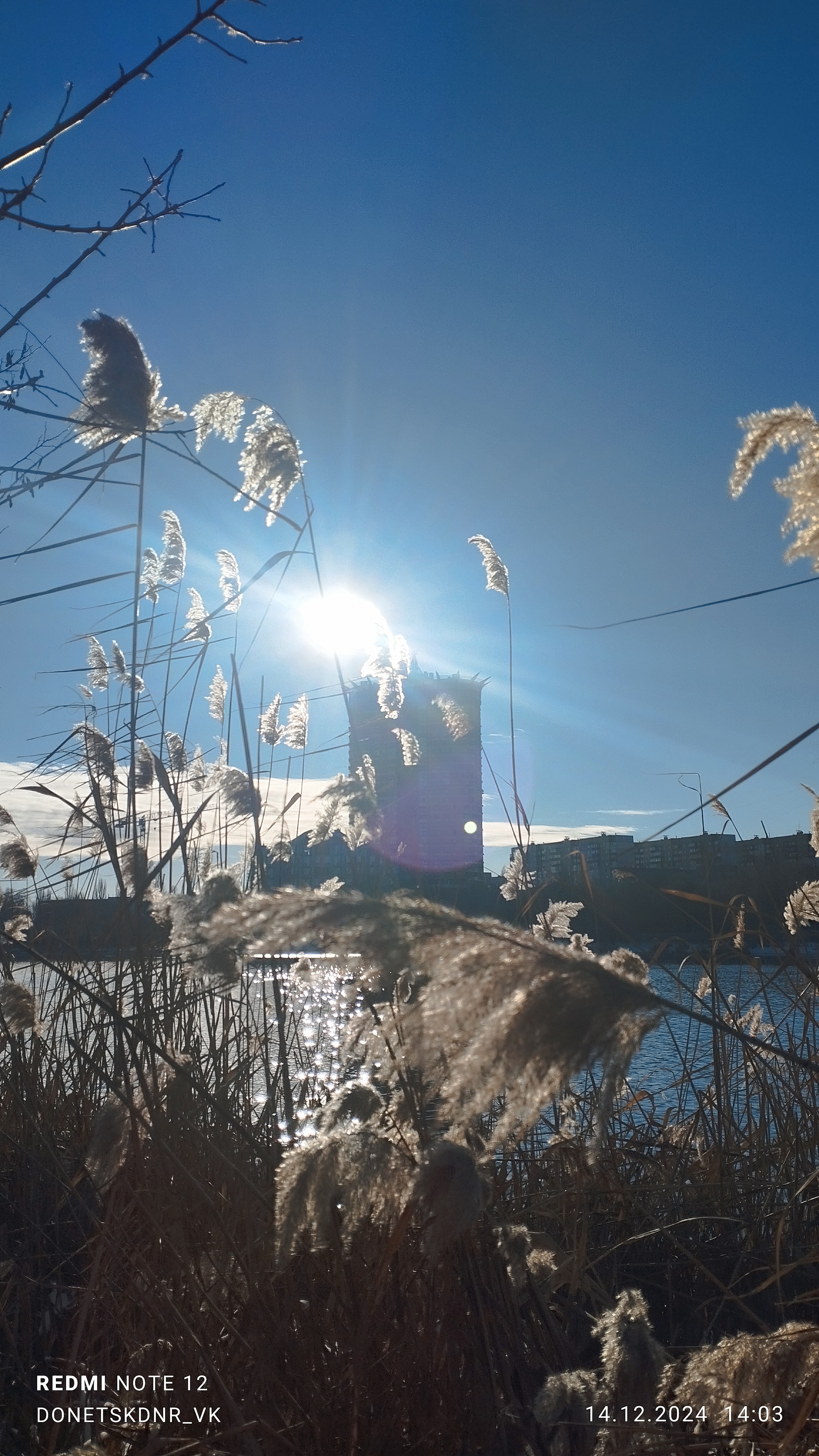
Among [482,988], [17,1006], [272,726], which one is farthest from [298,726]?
[482,988]

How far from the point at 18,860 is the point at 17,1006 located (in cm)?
129

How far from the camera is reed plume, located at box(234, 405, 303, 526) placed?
8.64 feet

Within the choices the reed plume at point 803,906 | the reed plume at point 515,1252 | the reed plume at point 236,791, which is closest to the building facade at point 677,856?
the reed plume at point 803,906

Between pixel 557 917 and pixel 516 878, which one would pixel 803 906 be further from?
pixel 516 878

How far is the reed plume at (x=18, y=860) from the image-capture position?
3506mm

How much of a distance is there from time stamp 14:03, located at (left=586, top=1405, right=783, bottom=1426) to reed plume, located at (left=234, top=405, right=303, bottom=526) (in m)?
2.15

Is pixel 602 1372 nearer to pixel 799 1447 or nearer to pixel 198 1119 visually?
pixel 799 1447

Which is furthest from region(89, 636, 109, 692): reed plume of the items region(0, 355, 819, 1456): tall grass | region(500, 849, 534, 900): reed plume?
A: region(500, 849, 534, 900): reed plume

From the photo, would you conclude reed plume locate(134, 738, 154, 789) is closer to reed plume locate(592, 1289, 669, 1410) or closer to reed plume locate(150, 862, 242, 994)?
reed plume locate(150, 862, 242, 994)

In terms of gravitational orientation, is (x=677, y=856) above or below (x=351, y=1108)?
above

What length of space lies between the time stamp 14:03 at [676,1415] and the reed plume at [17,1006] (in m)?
1.62

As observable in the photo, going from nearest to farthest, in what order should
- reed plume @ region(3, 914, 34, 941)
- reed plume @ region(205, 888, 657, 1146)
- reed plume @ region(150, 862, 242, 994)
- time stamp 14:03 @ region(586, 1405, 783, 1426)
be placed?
reed plume @ region(205, 888, 657, 1146) → reed plume @ region(150, 862, 242, 994) → time stamp 14:03 @ region(586, 1405, 783, 1426) → reed plume @ region(3, 914, 34, 941)

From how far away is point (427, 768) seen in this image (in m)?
3.70

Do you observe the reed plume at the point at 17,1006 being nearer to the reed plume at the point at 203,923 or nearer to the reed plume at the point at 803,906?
the reed plume at the point at 203,923
